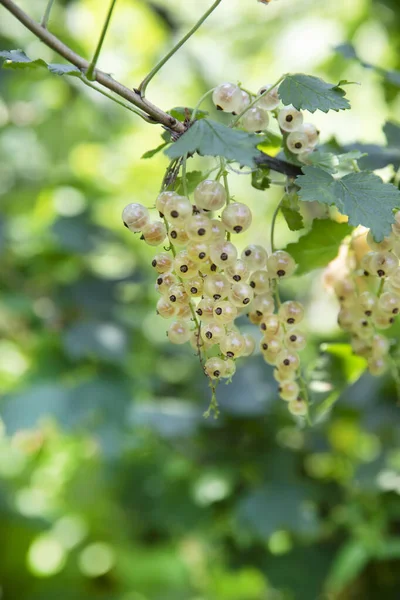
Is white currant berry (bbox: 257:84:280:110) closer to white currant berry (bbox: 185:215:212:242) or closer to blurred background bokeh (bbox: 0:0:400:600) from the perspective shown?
white currant berry (bbox: 185:215:212:242)

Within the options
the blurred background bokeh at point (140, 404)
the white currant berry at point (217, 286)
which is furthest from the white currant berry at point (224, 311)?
the blurred background bokeh at point (140, 404)

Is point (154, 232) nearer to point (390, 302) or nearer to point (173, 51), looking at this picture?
point (173, 51)

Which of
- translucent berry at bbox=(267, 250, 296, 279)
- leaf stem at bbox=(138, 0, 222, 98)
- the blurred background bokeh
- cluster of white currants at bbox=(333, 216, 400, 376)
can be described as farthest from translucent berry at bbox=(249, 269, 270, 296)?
the blurred background bokeh

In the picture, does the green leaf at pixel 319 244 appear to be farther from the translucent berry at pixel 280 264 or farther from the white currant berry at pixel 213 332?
the white currant berry at pixel 213 332

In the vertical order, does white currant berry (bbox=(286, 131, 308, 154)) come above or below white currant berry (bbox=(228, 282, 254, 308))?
above

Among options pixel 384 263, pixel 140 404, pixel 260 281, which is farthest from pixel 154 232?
pixel 140 404

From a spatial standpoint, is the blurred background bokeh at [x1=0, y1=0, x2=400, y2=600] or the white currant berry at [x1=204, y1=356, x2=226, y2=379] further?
the blurred background bokeh at [x1=0, y1=0, x2=400, y2=600]
